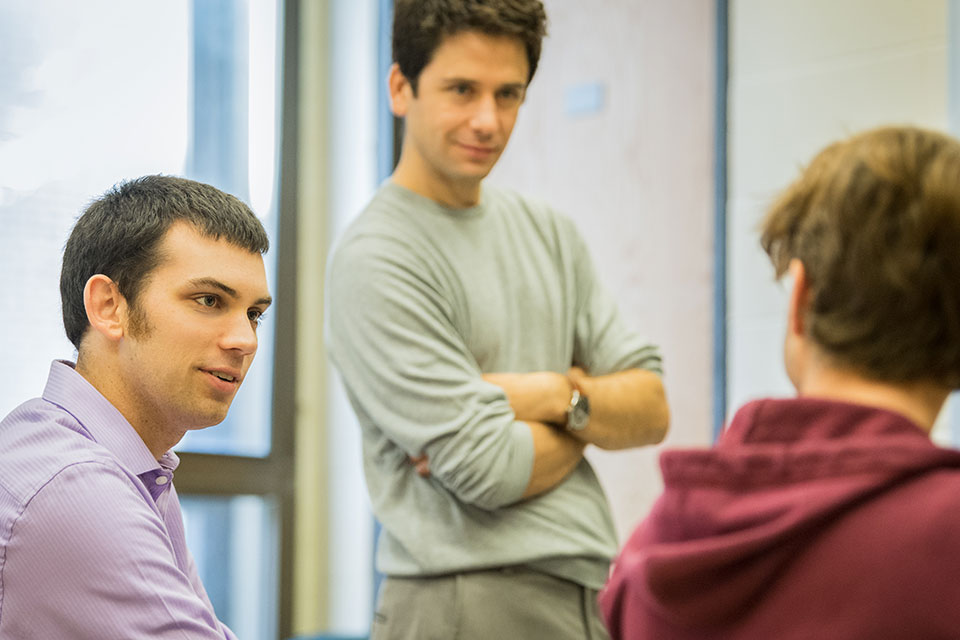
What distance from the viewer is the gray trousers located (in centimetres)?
161

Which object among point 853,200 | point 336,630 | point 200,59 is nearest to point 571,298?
point 853,200

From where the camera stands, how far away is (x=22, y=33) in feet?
8.53

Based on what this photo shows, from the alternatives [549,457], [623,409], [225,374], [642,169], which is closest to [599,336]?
[623,409]

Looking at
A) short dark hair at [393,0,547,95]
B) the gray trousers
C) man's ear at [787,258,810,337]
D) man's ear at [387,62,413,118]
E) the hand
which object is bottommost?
the gray trousers

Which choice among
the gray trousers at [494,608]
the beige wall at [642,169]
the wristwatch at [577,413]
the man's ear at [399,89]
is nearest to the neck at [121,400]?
the gray trousers at [494,608]

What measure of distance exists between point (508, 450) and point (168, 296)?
0.53 metres

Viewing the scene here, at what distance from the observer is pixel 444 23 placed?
71.3 inches

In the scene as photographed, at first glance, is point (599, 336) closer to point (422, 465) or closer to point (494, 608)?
point (422, 465)

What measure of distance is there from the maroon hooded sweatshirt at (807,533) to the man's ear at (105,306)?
739 millimetres

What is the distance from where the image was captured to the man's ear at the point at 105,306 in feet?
4.48

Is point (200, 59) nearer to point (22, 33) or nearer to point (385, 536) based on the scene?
point (22, 33)

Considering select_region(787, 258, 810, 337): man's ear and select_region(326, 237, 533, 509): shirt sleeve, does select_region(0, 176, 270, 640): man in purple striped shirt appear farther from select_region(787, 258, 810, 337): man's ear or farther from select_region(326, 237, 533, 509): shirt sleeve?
select_region(787, 258, 810, 337): man's ear

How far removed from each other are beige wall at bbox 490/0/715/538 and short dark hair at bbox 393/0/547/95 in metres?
1.39

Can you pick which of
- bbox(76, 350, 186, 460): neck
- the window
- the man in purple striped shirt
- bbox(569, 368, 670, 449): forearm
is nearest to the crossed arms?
bbox(569, 368, 670, 449): forearm
